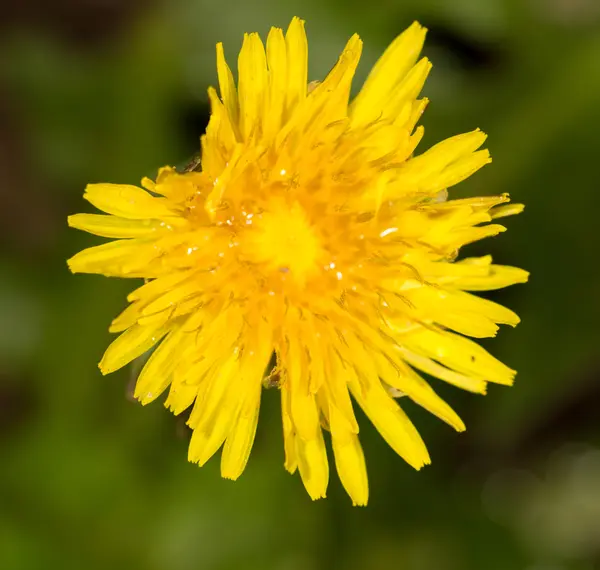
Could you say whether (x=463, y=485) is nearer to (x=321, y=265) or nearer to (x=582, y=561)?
(x=582, y=561)

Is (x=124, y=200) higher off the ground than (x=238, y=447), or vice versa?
(x=124, y=200)

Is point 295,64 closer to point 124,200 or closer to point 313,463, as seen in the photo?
point 124,200

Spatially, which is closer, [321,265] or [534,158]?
[321,265]

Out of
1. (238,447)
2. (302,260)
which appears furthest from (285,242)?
(238,447)

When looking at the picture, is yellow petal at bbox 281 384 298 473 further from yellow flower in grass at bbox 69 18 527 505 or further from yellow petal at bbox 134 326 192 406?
yellow petal at bbox 134 326 192 406

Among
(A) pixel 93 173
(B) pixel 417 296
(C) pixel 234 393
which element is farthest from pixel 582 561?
(A) pixel 93 173

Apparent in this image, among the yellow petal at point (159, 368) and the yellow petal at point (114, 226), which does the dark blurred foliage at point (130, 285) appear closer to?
the yellow petal at point (159, 368)

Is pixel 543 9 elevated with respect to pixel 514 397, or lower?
elevated
